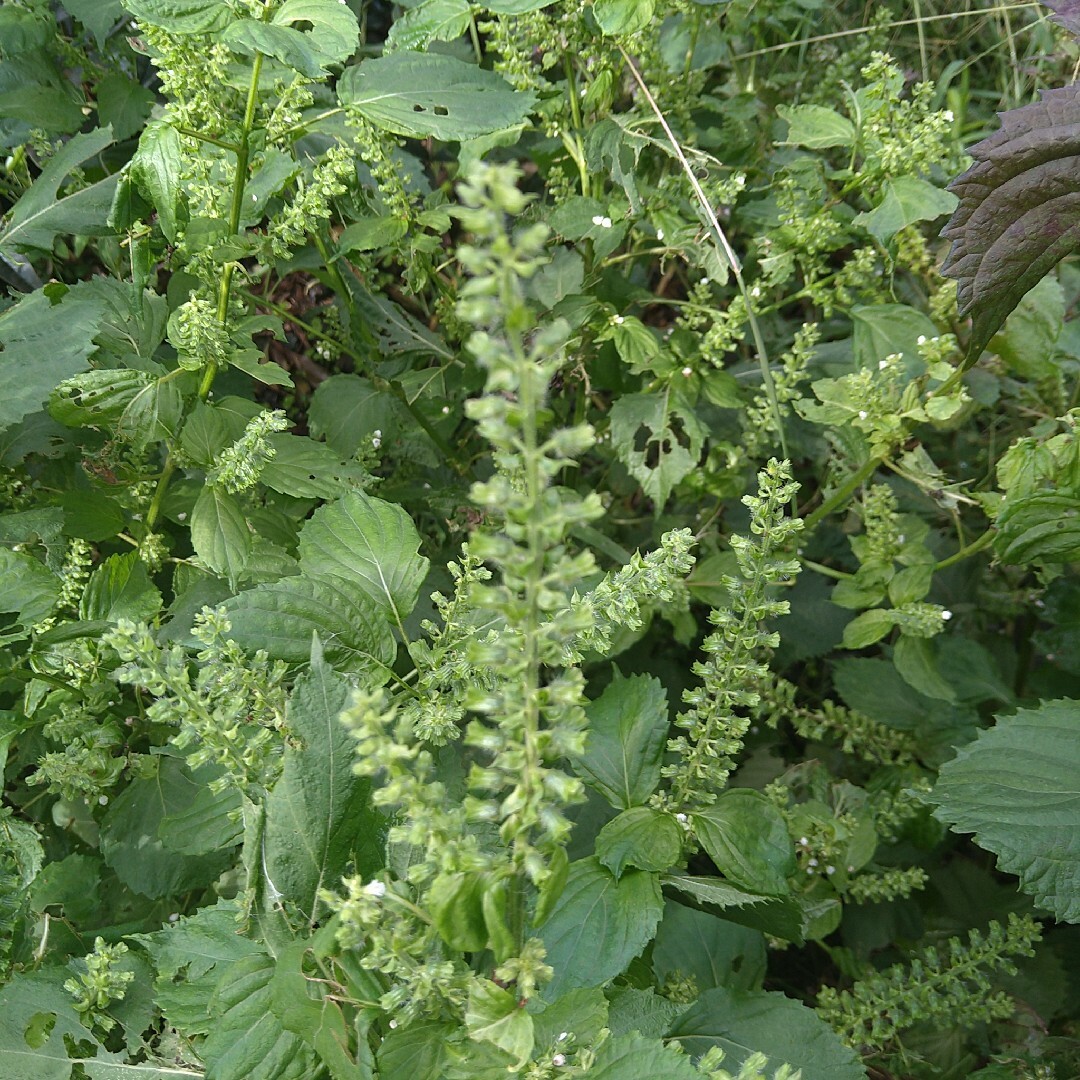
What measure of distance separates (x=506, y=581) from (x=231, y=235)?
1.04 metres

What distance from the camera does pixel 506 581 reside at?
673mm

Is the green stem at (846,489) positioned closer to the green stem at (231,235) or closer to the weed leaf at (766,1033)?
the weed leaf at (766,1033)

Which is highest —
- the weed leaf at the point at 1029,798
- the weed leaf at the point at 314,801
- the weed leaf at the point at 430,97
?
the weed leaf at the point at 430,97

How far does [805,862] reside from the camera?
1.71m

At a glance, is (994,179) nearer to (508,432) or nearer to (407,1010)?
(508,432)

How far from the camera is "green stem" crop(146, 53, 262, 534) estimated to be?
1425 millimetres

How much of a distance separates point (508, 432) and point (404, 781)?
29 centimetres

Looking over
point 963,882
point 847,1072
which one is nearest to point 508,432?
point 847,1072

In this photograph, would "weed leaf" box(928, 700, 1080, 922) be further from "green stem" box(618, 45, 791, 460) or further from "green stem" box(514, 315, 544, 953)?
"green stem" box(514, 315, 544, 953)

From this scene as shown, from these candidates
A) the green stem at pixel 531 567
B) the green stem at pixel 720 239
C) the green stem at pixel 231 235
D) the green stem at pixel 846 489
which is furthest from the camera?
the green stem at pixel 846 489

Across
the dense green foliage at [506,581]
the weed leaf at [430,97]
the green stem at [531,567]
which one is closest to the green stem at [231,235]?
the dense green foliage at [506,581]

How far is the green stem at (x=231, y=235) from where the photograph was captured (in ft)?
4.67

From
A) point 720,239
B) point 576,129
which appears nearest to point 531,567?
point 720,239

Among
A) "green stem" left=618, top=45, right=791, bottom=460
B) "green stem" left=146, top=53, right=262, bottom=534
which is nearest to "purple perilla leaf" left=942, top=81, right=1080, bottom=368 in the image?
"green stem" left=618, top=45, right=791, bottom=460
